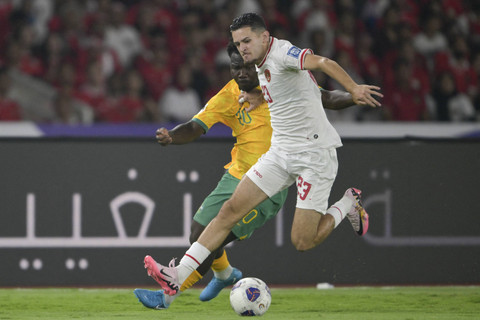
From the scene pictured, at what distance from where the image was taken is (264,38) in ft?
19.0

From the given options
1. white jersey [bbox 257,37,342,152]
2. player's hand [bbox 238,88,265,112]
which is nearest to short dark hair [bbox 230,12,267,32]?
white jersey [bbox 257,37,342,152]

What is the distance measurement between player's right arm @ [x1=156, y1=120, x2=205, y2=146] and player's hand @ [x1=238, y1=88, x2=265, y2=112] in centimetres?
38

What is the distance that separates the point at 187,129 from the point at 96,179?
1.73m

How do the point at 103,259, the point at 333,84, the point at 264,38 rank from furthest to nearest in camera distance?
the point at 333,84
the point at 103,259
the point at 264,38

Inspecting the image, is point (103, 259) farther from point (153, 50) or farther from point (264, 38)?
point (153, 50)

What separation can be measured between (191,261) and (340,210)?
1.30 metres

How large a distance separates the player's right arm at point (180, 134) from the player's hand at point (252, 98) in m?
0.38

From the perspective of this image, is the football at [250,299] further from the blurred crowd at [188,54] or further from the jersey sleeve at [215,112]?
the blurred crowd at [188,54]

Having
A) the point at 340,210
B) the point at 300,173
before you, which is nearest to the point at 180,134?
the point at 300,173

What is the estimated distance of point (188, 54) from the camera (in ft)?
35.8

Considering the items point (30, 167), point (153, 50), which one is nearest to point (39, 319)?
point (30, 167)

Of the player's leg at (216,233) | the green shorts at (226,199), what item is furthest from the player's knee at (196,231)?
the player's leg at (216,233)

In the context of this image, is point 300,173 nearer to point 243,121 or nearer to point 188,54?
point 243,121

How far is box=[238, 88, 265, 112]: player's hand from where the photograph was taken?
6.51m
